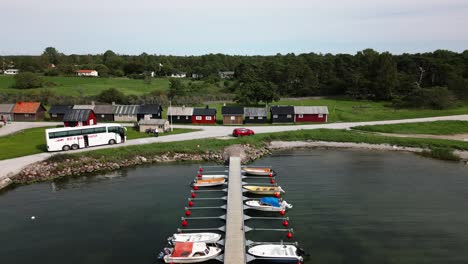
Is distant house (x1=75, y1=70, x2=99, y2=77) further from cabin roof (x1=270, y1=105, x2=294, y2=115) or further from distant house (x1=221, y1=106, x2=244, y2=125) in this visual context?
cabin roof (x1=270, y1=105, x2=294, y2=115)

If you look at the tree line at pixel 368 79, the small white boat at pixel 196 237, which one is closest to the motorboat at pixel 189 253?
the small white boat at pixel 196 237

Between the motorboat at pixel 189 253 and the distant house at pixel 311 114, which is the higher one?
the distant house at pixel 311 114

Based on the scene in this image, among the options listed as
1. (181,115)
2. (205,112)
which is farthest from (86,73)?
(205,112)

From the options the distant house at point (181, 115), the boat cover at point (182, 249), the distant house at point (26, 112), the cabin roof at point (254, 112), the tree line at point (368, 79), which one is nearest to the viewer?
the boat cover at point (182, 249)

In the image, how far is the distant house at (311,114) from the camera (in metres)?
81.1

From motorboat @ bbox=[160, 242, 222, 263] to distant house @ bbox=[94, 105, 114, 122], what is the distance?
194 ft

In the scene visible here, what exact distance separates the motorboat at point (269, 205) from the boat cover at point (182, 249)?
10.1 m

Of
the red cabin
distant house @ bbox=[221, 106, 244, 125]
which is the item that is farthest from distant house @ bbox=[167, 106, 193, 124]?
distant house @ bbox=[221, 106, 244, 125]

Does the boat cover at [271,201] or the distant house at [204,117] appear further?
the distant house at [204,117]

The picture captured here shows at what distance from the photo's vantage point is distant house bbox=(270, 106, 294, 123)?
80350mm

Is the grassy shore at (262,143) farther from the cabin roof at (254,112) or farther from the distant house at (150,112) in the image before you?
the distant house at (150,112)

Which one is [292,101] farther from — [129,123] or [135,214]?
[135,214]

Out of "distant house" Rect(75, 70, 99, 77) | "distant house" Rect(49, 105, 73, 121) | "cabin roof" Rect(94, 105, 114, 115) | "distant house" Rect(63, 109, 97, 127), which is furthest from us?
"distant house" Rect(75, 70, 99, 77)

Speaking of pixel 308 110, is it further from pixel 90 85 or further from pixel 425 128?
pixel 90 85
